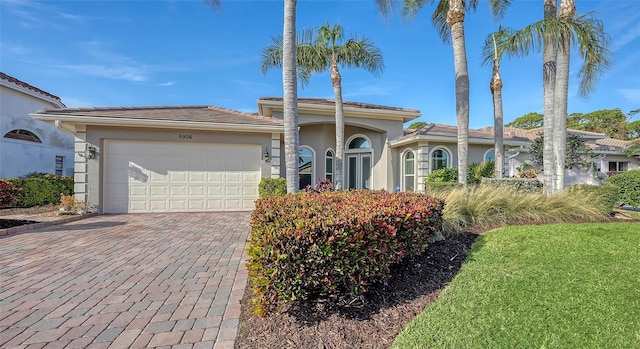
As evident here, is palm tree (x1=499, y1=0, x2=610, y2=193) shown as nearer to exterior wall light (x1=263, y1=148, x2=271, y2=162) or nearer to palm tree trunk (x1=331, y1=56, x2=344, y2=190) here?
palm tree trunk (x1=331, y1=56, x2=344, y2=190)

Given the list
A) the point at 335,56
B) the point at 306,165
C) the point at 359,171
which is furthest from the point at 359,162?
the point at 335,56

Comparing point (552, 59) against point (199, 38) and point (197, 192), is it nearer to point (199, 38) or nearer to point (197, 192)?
point (199, 38)

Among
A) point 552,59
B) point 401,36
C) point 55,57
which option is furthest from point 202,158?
point 552,59

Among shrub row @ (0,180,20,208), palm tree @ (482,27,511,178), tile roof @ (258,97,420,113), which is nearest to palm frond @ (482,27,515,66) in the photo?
palm tree @ (482,27,511,178)

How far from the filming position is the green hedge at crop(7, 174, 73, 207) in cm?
1016

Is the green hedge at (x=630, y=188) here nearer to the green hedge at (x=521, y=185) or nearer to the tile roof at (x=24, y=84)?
the green hedge at (x=521, y=185)

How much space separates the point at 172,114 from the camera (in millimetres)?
10141

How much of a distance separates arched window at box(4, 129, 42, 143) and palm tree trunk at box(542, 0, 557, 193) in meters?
21.5

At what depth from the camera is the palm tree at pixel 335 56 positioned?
11.3 metres

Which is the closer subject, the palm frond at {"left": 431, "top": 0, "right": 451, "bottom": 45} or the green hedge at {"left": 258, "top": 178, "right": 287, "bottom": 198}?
the green hedge at {"left": 258, "top": 178, "right": 287, "bottom": 198}

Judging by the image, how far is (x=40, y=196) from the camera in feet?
34.8

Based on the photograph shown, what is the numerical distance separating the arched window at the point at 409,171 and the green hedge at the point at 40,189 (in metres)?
15.4

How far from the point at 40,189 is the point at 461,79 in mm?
16286

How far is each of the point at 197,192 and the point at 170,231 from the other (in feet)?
10.9
